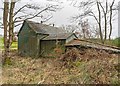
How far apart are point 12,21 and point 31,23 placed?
20.9ft

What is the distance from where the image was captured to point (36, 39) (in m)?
18.1

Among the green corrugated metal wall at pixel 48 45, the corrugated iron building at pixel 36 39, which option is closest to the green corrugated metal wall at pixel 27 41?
the corrugated iron building at pixel 36 39

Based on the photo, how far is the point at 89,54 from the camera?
918 cm

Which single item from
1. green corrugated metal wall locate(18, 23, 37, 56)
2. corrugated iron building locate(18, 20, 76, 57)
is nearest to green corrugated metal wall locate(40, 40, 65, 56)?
corrugated iron building locate(18, 20, 76, 57)

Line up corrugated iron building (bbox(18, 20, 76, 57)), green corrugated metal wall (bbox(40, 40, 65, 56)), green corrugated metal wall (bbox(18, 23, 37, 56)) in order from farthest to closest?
green corrugated metal wall (bbox(18, 23, 37, 56)) → corrugated iron building (bbox(18, 20, 76, 57)) → green corrugated metal wall (bbox(40, 40, 65, 56))

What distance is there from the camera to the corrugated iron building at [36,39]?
17.1 m

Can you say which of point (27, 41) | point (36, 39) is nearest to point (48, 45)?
point (36, 39)

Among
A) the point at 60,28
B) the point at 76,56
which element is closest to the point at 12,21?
the point at 76,56

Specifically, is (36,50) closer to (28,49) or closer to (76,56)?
(28,49)

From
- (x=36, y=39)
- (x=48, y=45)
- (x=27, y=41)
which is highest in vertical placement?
(x=36, y=39)

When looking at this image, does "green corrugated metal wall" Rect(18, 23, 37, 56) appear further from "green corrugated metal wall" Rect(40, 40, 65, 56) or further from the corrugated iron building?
"green corrugated metal wall" Rect(40, 40, 65, 56)

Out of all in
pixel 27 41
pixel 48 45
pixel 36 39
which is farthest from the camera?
pixel 27 41

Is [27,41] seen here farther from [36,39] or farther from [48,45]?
[48,45]

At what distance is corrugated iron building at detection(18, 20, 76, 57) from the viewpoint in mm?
17139
